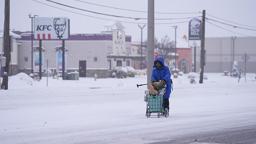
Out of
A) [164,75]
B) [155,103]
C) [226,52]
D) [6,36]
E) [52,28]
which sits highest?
[52,28]

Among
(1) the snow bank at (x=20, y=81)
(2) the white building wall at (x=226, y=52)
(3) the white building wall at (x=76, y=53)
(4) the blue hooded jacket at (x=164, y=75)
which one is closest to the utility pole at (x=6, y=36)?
(1) the snow bank at (x=20, y=81)

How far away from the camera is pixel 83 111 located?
22.0m

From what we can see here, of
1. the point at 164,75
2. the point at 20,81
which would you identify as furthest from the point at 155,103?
the point at 20,81

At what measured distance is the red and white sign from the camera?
60.7m

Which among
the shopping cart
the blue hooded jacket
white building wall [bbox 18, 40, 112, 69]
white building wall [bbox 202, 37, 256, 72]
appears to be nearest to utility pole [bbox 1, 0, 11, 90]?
the blue hooded jacket

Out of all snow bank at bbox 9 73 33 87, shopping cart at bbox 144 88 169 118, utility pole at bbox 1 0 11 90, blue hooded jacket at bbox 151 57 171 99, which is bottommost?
snow bank at bbox 9 73 33 87

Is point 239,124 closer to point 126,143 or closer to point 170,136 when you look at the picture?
point 170,136

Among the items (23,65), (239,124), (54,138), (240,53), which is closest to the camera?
(54,138)

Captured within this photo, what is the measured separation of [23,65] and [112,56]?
14.4 metres

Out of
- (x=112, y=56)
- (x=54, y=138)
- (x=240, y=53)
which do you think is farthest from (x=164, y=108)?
(x=240, y=53)

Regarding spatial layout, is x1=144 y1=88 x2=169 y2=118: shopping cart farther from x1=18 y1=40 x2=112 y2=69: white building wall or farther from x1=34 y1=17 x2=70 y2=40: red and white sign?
x1=18 y1=40 x2=112 y2=69: white building wall

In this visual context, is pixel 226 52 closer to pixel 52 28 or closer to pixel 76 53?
pixel 76 53

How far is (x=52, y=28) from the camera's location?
2405 inches

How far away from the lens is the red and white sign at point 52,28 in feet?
199
